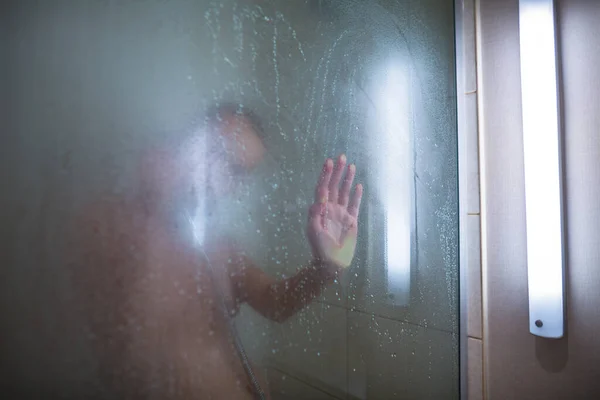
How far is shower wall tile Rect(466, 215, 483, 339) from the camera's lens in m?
1.02

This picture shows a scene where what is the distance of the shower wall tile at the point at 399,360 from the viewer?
0.69 meters

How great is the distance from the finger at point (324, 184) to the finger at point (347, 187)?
0.14 ft

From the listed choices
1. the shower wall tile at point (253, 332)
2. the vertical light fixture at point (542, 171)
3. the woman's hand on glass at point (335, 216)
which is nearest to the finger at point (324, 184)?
the woman's hand on glass at point (335, 216)

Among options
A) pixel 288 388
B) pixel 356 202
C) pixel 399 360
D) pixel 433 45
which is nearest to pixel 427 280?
pixel 399 360

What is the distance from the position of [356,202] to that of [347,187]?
0.04m

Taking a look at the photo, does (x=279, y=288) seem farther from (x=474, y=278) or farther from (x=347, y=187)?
(x=474, y=278)

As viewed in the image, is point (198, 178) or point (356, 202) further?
point (356, 202)

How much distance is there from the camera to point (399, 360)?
0.79m

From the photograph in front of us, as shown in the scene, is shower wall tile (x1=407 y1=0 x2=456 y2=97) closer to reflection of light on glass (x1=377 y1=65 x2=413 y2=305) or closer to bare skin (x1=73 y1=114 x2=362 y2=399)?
reflection of light on glass (x1=377 y1=65 x2=413 y2=305)

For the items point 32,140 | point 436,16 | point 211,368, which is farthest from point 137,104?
point 436,16

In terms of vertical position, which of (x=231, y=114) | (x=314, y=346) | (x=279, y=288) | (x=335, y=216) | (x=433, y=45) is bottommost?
(x=314, y=346)

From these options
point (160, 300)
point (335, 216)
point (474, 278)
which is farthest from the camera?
point (474, 278)

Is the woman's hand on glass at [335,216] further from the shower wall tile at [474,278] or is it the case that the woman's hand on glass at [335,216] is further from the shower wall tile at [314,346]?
the shower wall tile at [474,278]

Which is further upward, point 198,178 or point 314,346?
point 198,178
